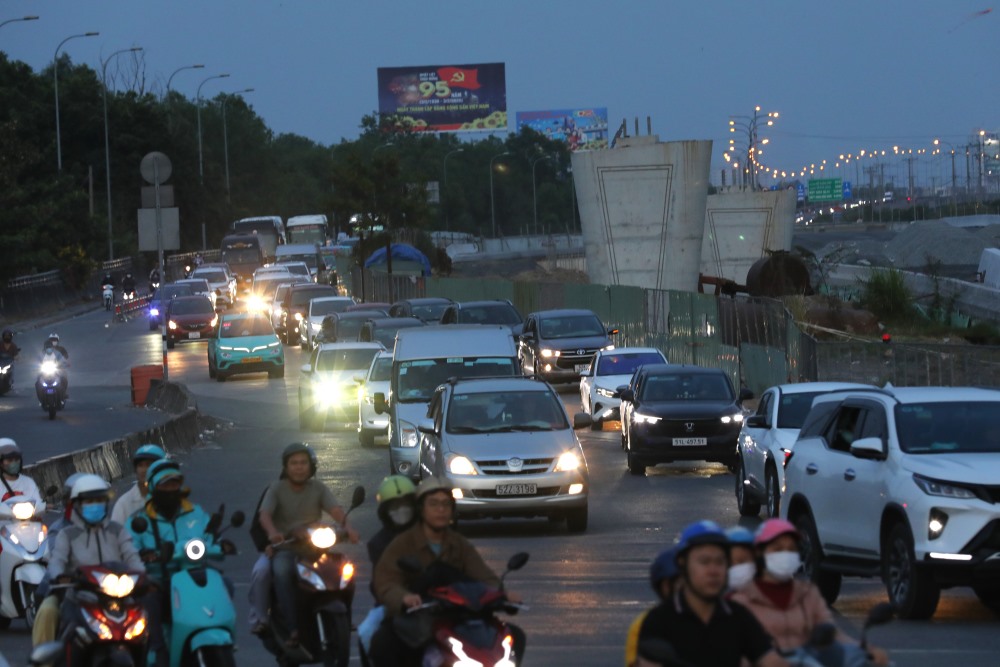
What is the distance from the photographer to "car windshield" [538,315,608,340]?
41.0 m

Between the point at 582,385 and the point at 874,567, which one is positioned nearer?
the point at 874,567

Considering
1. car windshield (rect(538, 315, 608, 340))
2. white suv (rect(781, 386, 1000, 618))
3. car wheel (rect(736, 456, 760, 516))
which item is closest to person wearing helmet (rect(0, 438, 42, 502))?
white suv (rect(781, 386, 1000, 618))

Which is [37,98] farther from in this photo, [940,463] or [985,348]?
[940,463]

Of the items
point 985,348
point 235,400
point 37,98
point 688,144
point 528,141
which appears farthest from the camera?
point 528,141

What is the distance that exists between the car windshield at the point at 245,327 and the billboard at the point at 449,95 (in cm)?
8140

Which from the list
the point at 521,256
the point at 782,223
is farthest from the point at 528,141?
the point at 782,223

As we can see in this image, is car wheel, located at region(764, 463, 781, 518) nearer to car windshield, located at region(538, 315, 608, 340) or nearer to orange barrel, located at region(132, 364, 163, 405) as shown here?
car windshield, located at region(538, 315, 608, 340)

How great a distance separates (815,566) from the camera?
13297 millimetres

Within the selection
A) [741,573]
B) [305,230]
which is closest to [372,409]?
[741,573]

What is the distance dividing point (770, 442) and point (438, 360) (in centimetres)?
746

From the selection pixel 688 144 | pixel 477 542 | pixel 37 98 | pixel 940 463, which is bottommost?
→ pixel 477 542

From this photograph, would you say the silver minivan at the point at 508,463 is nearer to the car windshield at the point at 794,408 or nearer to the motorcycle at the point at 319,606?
the car windshield at the point at 794,408

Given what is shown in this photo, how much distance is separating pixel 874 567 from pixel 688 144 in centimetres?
4206

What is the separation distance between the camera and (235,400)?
3972cm
